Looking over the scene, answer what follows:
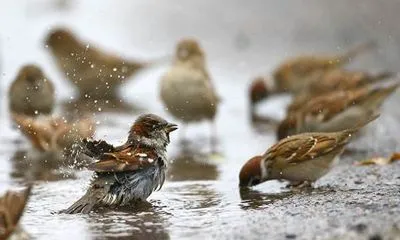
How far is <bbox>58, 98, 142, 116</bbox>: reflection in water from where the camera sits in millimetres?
13312

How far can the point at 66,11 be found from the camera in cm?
2005

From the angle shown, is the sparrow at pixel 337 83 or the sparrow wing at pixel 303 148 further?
the sparrow at pixel 337 83

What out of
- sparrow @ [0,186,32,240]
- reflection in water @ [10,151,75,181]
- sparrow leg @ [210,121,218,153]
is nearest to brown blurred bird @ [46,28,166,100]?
sparrow leg @ [210,121,218,153]

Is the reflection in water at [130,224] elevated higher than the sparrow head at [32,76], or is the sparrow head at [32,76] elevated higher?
the sparrow head at [32,76]

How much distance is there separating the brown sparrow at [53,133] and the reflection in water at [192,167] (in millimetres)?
931

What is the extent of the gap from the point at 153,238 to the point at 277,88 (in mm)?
9283

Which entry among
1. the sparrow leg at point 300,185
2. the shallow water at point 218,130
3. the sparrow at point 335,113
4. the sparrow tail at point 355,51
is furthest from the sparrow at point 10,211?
the sparrow tail at point 355,51

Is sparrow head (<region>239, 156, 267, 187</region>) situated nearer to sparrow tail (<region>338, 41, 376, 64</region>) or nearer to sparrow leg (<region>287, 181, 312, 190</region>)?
sparrow leg (<region>287, 181, 312, 190</region>)

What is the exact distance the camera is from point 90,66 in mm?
14820

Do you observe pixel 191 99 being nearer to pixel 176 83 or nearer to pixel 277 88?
pixel 176 83

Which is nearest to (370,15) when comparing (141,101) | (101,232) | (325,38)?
(325,38)

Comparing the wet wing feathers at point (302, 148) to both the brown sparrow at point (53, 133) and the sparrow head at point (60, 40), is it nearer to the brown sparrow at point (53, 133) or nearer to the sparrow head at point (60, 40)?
the brown sparrow at point (53, 133)

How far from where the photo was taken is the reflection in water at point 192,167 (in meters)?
8.67

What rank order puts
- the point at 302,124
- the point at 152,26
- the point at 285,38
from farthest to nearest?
the point at 152,26 → the point at 285,38 → the point at 302,124
